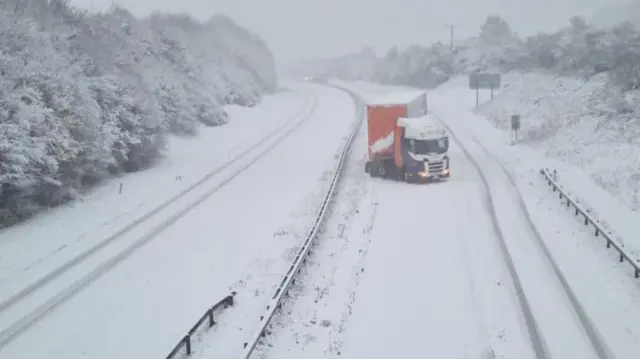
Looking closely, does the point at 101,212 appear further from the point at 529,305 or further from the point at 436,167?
the point at 529,305

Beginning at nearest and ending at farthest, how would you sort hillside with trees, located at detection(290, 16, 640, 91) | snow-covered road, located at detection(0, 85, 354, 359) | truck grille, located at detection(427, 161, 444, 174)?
snow-covered road, located at detection(0, 85, 354, 359), truck grille, located at detection(427, 161, 444, 174), hillside with trees, located at detection(290, 16, 640, 91)

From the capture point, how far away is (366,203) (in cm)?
2191

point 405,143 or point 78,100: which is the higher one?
point 78,100

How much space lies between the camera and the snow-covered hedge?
738 inches

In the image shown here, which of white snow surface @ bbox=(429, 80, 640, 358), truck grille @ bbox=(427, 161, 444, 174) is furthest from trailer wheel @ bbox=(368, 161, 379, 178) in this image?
white snow surface @ bbox=(429, 80, 640, 358)

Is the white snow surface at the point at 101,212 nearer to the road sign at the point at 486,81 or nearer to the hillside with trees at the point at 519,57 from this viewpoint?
the road sign at the point at 486,81

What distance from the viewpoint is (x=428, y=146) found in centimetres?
2475

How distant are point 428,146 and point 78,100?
48.4 feet

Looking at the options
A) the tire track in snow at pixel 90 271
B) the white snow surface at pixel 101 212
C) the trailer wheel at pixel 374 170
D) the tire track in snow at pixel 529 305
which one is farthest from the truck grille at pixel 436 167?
the white snow surface at pixel 101 212

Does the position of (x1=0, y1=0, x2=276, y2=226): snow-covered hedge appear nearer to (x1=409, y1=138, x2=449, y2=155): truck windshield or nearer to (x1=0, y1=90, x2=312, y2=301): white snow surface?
(x1=0, y1=90, x2=312, y2=301): white snow surface

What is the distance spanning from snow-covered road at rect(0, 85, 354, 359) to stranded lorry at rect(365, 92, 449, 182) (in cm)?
315

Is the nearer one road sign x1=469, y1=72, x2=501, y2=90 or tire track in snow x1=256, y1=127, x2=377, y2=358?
tire track in snow x1=256, y1=127, x2=377, y2=358

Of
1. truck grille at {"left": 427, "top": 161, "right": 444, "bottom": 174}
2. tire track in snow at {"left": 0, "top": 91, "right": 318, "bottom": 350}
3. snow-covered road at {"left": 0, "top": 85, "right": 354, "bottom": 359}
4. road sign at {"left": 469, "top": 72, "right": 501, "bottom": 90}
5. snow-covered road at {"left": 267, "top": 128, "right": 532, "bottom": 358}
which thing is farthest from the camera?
road sign at {"left": 469, "top": 72, "right": 501, "bottom": 90}

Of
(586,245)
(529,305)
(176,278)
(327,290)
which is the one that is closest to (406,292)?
(327,290)
